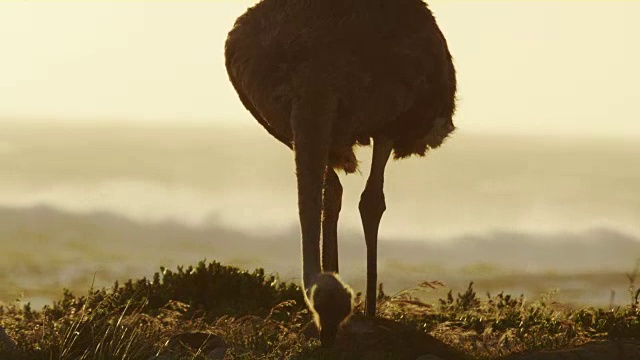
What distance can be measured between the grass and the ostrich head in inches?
35.7

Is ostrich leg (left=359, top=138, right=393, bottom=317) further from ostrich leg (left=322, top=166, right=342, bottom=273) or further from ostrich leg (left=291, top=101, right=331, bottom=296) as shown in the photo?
ostrich leg (left=291, top=101, right=331, bottom=296)

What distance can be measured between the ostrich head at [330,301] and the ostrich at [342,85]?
0.50 m

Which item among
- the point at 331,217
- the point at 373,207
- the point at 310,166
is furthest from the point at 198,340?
the point at 331,217

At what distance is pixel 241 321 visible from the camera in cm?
1081

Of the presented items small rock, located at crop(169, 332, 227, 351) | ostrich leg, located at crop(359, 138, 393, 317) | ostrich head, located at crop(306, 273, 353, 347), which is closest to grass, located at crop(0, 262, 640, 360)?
small rock, located at crop(169, 332, 227, 351)

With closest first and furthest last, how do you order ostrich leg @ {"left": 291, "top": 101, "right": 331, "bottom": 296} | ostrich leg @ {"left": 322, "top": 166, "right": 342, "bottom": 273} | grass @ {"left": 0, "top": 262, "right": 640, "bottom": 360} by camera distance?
ostrich leg @ {"left": 291, "top": 101, "right": 331, "bottom": 296}
grass @ {"left": 0, "top": 262, "right": 640, "bottom": 360}
ostrich leg @ {"left": 322, "top": 166, "right": 342, "bottom": 273}

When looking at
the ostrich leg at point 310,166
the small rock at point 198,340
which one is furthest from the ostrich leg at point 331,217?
the ostrich leg at point 310,166

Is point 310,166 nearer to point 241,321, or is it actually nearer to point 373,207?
point 373,207

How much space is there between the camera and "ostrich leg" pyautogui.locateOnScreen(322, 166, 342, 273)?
1059cm

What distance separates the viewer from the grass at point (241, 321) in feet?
28.6

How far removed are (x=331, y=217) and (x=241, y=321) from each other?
1101 millimetres

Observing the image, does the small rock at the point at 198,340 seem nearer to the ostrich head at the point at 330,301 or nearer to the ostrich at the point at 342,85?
the ostrich at the point at 342,85

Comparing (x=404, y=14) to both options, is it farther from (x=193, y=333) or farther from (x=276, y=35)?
(x=193, y=333)

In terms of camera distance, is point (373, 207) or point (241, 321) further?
point (241, 321)
